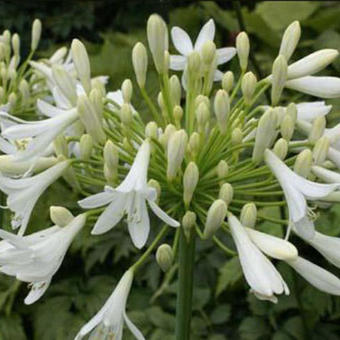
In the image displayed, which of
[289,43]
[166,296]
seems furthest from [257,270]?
[166,296]

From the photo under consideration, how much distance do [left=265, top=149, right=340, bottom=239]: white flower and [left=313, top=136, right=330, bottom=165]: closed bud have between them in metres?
0.10

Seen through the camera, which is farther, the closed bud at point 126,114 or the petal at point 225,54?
the petal at point 225,54

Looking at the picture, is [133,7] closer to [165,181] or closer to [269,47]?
[269,47]

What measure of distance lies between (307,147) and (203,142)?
12.0 inches

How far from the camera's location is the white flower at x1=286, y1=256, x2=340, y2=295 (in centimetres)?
181

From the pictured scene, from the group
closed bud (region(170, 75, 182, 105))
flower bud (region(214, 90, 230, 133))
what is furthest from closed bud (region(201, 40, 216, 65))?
flower bud (region(214, 90, 230, 133))

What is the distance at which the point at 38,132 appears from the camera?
6.54 ft

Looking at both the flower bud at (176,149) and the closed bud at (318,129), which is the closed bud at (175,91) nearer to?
the flower bud at (176,149)

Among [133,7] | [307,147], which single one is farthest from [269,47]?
[307,147]

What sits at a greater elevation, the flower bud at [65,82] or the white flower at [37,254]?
the flower bud at [65,82]

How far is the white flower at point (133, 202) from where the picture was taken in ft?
5.79

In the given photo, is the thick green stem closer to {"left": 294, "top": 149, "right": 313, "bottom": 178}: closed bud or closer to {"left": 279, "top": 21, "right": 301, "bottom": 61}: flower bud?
{"left": 294, "top": 149, "right": 313, "bottom": 178}: closed bud

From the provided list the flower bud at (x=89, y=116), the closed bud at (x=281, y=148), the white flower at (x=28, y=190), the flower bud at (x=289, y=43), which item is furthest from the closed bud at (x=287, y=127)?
the white flower at (x=28, y=190)

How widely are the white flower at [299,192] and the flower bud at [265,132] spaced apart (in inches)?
2.6
